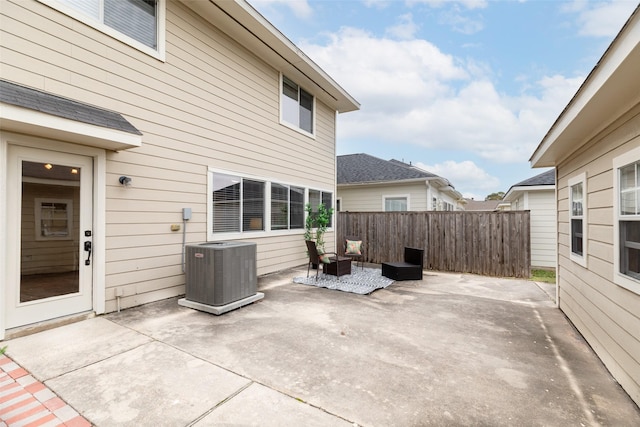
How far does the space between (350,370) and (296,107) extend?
22.5ft

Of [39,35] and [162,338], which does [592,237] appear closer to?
[162,338]

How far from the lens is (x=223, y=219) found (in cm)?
561

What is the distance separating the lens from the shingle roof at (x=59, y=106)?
9.20ft

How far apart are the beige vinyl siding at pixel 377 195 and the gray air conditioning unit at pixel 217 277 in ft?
28.0

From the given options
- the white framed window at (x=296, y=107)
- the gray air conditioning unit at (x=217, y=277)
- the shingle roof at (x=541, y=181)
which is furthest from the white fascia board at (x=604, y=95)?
the shingle roof at (x=541, y=181)

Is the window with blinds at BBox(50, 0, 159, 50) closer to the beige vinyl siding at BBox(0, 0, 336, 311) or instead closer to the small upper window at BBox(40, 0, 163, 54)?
the small upper window at BBox(40, 0, 163, 54)

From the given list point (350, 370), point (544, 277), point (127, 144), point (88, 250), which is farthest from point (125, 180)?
point (544, 277)

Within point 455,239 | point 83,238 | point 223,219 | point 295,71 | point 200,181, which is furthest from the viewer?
point 455,239

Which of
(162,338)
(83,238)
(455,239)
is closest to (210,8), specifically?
(83,238)

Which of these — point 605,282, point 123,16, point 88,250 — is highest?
point 123,16

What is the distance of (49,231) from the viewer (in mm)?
3480

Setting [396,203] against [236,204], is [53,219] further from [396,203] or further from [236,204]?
[396,203]

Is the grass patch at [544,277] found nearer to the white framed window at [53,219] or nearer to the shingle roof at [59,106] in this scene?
the shingle roof at [59,106]

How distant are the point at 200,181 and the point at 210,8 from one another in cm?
301
